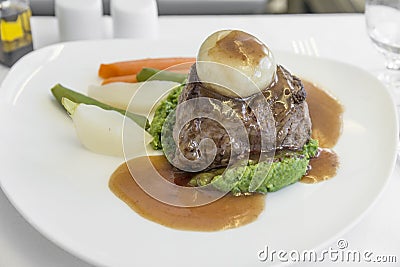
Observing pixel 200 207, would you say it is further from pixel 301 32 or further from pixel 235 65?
pixel 301 32

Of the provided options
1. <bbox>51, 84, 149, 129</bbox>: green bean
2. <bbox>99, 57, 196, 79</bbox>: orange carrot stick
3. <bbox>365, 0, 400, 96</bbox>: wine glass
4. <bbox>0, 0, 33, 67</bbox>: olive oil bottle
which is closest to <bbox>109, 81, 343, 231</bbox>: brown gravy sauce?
<bbox>51, 84, 149, 129</bbox>: green bean

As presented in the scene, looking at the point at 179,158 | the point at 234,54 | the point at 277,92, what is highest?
the point at 234,54


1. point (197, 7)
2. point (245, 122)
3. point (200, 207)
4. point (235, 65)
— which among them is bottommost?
point (197, 7)

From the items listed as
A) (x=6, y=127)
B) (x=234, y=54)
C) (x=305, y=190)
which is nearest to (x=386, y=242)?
(x=305, y=190)

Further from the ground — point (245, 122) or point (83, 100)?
point (245, 122)

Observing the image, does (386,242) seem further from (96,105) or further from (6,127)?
(6,127)

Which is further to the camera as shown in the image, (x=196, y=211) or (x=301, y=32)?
(x=301, y=32)

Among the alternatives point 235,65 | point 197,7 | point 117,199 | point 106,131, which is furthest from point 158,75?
point 197,7
